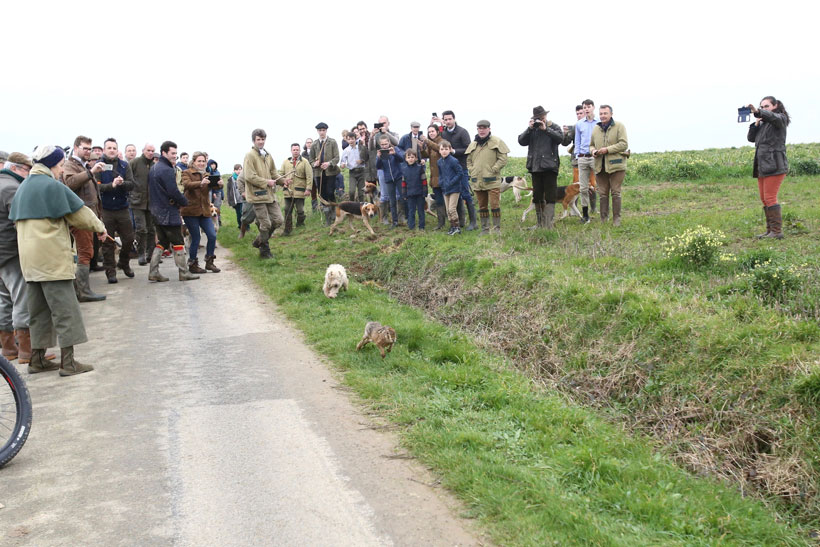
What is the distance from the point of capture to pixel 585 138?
44.2ft

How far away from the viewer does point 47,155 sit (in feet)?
22.2

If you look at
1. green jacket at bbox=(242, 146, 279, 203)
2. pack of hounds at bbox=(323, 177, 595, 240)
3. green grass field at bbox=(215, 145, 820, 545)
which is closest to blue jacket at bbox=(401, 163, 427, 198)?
pack of hounds at bbox=(323, 177, 595, 240)

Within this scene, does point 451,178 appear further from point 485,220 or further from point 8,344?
point 8,344

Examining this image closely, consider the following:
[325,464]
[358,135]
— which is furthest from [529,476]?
[358,135]

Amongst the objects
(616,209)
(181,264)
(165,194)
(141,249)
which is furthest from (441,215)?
(141,249)

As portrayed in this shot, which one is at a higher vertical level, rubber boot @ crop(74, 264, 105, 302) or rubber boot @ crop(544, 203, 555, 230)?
rubber boot @ crop(544, 203, 555, 230)

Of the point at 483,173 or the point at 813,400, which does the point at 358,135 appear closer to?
the point at 483,173

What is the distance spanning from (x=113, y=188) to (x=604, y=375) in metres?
9.46

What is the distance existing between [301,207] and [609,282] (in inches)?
433

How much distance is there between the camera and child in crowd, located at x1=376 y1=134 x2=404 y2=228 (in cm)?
1472

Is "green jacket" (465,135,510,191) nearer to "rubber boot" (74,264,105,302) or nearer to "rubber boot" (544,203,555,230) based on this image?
"rubber boot" (544,203,555,230)

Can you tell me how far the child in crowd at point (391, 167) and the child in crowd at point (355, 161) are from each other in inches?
41.8

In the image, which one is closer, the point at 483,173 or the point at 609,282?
the point at 609,282

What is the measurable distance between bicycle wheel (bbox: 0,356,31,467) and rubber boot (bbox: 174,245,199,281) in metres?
7.15
